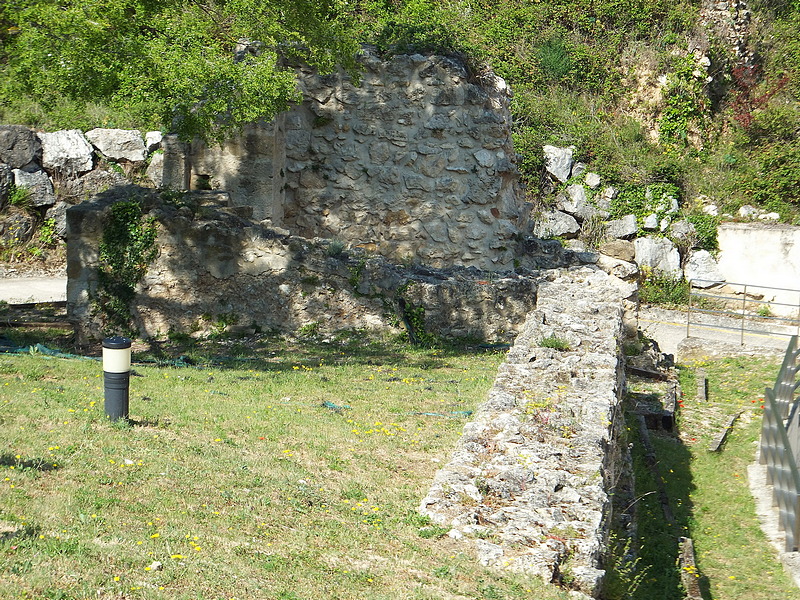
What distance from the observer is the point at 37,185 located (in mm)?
20766

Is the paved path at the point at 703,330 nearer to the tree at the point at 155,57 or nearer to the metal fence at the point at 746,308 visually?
the metal fence at the point at 746,308

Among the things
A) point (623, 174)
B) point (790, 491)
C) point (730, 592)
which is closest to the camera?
point (730, 592)

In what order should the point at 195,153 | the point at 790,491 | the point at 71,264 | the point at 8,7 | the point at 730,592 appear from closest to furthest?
the point at 730,592
the point at 790,491
the point at 8,7
the point at 71,264
the point at 195,153

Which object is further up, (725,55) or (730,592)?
(725,55)

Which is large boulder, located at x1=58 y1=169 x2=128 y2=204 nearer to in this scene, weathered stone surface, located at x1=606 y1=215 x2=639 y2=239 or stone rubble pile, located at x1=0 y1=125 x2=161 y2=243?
stone rubble pile, located at x1=0 y1=125 x2=161 y2=243

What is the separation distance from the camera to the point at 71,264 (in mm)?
12211

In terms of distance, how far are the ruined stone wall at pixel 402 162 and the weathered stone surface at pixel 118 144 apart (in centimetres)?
670

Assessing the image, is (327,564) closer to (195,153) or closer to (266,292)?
(266,292)

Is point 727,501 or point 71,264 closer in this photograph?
point 727,501

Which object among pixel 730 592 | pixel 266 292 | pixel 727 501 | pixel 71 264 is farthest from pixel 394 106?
pixel 730 592

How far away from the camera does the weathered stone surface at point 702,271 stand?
930 inches

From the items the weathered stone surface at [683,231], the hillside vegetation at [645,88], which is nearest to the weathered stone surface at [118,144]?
the hillside vegetation at [645,88]

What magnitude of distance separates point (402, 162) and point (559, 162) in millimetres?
9638

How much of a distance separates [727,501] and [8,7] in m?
10.6
